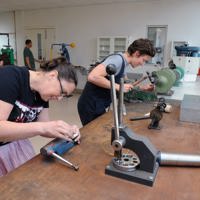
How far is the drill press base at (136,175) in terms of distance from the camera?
2.62 feet

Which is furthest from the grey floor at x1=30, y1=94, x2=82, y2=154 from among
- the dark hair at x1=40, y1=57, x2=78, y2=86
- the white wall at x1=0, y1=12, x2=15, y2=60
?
the white wall at x1=0, y1=12, x2=15, y2=60

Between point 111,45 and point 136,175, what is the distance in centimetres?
468

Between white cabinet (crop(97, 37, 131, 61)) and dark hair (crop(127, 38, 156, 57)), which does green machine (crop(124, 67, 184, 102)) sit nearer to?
dark hair (crop(127, 38, 156, 57))

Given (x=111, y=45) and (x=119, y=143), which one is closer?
(x=119, y=143)

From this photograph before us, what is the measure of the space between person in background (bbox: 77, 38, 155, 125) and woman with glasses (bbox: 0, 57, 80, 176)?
0.50 metres

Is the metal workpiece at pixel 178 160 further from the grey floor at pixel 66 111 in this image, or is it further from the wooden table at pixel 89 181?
the grey floor at pixel 66 111

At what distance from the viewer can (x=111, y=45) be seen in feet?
17.2

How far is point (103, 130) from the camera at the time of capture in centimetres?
127

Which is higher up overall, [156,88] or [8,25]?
[8,25]

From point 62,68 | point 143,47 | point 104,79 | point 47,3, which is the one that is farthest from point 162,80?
point 47,3

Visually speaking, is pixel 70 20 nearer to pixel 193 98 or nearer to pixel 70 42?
pixel 70 42

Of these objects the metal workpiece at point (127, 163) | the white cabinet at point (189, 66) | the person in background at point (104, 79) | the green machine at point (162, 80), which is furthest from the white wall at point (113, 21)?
the metal workpiece at point (127, 163)

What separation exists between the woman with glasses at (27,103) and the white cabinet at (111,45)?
165 inches

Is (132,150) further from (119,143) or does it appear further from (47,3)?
(47,3)
